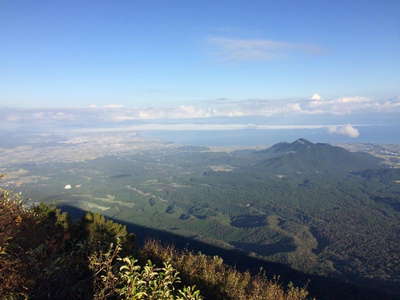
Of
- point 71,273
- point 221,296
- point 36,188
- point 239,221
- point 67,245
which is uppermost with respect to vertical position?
point 71,273

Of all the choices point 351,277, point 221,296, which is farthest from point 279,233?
point 221,296

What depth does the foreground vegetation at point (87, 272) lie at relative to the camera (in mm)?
6156

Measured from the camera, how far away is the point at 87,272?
34.3 ft

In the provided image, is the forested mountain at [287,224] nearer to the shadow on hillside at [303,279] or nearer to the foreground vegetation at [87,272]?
the shadow on hillside at [303,279]

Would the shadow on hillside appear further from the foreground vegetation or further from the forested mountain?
the foreground vegetation

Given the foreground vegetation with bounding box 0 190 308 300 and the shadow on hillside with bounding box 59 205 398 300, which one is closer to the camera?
the foreground vegetation with bounding box 0 190 308 300

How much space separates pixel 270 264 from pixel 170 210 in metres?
99.2

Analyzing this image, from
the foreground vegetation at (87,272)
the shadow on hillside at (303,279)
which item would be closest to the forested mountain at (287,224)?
the shadow on hillside at (303,279)

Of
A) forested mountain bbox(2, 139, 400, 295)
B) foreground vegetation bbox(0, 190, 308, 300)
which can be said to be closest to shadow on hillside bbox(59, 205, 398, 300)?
forested mountain bbox(2, 139, 400, 295)

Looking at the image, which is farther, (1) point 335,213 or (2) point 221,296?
(1) point 335,213

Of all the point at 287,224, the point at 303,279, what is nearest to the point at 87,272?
the point at 303,279

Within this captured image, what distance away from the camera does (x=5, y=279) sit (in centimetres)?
743

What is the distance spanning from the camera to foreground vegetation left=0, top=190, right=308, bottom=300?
6156mm

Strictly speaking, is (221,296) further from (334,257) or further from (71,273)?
(334,257)
